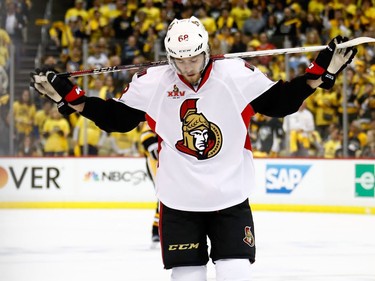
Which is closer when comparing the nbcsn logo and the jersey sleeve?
the jersey sleeve

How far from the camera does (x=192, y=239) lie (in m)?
3.87

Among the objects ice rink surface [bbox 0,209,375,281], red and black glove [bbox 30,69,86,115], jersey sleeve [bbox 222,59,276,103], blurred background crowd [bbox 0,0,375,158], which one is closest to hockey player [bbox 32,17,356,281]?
jersey sleeve [bbox 222,59,276,103]

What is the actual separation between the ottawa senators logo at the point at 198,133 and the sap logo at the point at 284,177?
7252 mm

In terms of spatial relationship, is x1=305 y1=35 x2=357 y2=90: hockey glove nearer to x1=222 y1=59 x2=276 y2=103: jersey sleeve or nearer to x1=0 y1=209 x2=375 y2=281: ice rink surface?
x1=222 y1=59 x2=276 y2=103: jersey sleeve

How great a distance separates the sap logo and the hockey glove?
718 centimetres

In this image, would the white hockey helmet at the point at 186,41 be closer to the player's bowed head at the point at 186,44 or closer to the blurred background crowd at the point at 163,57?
the player's bowed head at the point at 186,44

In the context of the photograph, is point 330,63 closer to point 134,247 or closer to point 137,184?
point 134,247

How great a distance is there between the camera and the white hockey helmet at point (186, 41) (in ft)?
12.2

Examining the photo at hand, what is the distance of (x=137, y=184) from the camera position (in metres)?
11.4

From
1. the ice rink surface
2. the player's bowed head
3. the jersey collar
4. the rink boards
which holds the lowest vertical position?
the ice rink surface

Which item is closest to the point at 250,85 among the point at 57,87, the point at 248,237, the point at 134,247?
the point at 248,237

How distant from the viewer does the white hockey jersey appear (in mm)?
3824

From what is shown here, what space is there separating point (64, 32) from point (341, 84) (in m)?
4.26

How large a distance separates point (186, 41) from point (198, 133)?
0.40 metres
